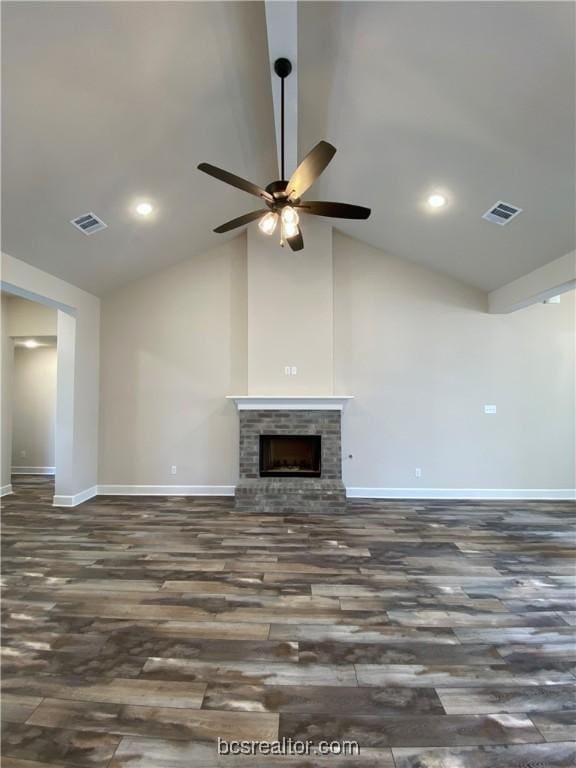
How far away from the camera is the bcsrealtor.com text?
1.48 meters

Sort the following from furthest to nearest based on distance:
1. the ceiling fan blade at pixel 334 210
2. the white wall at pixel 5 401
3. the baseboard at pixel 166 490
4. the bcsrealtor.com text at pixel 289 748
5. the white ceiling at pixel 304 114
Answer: the white wall at pixel 5 401
the baseboard at pixel 166 490
the ceiling fan blade at pixel 334 210
the white ceiling at pixel 304 114
the bcsrealtor.com text at pixel 289 748

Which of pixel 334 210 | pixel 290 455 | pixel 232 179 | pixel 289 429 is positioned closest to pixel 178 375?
pixel 289 429

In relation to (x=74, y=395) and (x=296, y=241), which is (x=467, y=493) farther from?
(x=74, y=395)

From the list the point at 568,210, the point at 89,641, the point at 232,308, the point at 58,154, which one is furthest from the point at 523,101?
the point at 89,641

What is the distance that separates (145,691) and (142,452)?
388 cm

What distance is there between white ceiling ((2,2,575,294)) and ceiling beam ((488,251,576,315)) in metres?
0.21

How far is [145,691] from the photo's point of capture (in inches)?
69.9

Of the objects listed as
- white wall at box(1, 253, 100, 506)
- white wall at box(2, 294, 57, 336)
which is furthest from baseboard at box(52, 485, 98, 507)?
white wall at box(2, 294, 57, 336)

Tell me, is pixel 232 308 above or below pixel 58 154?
below

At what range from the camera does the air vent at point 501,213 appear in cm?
346

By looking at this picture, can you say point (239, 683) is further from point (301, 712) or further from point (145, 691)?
point (145, 691)

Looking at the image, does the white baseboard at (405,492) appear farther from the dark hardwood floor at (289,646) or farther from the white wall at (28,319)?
the white wall at (28,319)

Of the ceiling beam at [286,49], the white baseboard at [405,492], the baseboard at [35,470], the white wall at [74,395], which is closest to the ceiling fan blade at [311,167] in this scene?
the ceiling beam at [286,49]

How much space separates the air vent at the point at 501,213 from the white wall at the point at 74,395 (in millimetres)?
5063
